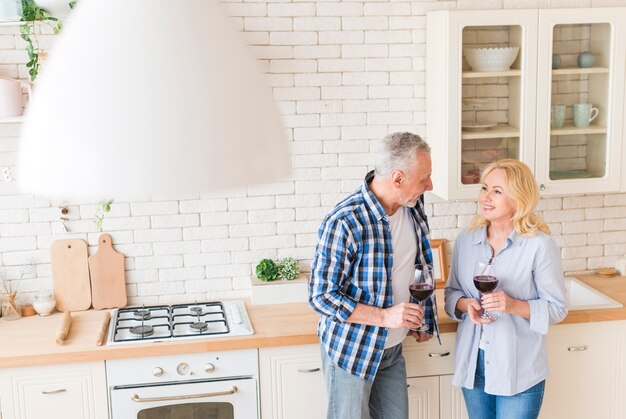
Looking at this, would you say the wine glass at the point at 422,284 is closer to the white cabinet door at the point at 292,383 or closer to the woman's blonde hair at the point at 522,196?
the woman's blonde hair at the point at 522,196

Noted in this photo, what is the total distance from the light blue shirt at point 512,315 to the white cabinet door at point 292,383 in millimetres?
599

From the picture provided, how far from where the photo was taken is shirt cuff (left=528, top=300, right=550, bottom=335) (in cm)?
315

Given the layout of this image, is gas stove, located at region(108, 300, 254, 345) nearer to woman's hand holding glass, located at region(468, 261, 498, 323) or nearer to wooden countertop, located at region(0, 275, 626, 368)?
wooden countertop, located at region(0, 275, 626, 368)

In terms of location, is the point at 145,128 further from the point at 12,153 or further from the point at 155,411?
the point at 12,153

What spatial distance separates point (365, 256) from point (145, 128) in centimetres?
222

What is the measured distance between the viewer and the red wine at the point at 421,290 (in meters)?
3.02

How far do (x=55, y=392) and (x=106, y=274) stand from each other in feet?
2.25

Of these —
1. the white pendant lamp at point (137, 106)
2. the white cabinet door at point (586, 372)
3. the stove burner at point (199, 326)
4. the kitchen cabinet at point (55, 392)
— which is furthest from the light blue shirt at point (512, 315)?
the white pendant lamp at point (137, 106)

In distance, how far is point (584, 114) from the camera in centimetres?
375

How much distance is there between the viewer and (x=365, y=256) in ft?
10.1

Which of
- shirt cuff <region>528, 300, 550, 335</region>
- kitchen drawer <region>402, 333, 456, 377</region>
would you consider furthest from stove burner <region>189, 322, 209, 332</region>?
shirt cuff <region>528, 300, 550, 335</region>

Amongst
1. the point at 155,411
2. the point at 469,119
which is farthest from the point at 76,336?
the point at 469,119

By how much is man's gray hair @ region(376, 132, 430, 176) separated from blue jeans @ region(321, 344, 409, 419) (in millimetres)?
739

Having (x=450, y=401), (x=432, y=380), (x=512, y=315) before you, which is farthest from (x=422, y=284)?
(x=450, y=401)
